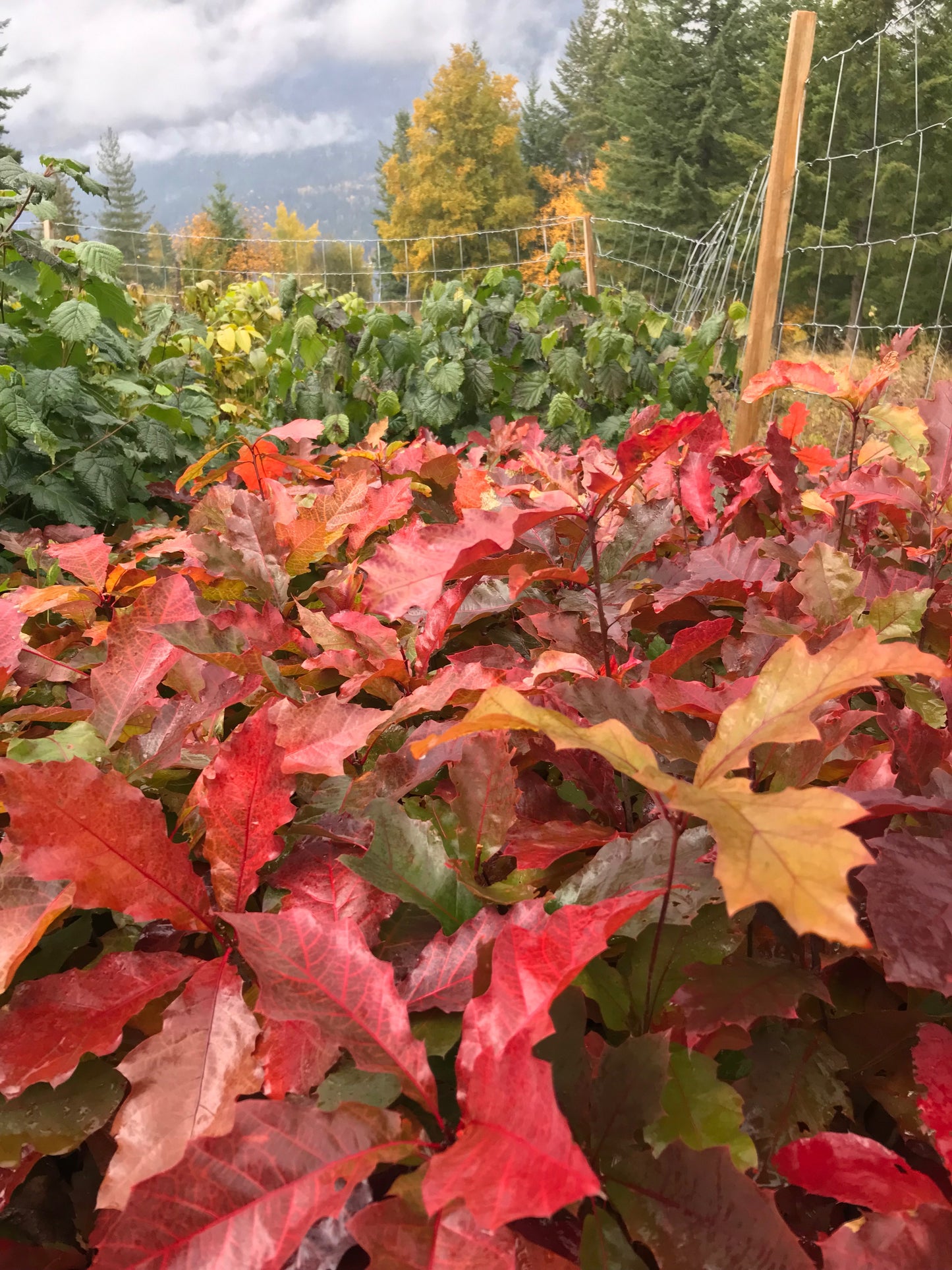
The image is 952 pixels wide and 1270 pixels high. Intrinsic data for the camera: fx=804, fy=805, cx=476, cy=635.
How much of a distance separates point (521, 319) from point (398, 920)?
451 cm

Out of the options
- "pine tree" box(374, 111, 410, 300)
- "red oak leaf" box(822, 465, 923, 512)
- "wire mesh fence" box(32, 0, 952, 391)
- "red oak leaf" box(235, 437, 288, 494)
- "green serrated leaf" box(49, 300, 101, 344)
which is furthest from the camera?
"pine tree" box(374, 111, 410, 300)

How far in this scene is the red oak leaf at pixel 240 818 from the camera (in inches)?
20.3

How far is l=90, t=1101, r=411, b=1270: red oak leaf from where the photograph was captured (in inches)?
13.2

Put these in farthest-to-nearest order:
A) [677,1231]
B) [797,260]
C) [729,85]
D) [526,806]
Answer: [729,85] < [797,260] < [526,806] < [677,1231]

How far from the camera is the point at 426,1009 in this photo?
0.46 metres

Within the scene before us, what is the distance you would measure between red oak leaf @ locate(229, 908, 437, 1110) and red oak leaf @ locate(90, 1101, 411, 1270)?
0.02 m

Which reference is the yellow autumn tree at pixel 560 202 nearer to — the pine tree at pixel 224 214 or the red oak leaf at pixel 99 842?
the pine tree at pixel 224 214

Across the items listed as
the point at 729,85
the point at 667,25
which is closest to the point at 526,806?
the point at 729,85

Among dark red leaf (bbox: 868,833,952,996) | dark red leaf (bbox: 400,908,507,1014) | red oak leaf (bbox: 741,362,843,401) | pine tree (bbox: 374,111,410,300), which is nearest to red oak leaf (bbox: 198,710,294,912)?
dark red leaf (bbox: 400,908,507,1014)

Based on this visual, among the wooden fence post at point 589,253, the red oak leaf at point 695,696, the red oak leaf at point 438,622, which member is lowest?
the red oak leaf at point 438,622

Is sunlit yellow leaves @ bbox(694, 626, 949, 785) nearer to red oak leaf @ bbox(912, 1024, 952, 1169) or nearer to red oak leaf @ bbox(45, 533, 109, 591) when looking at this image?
red oak leaf @ bbox(912, 1024, 952, 1169)

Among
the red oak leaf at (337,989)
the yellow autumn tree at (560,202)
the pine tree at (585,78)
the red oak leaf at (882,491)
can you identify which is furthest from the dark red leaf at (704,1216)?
the pine tree at (585,78)

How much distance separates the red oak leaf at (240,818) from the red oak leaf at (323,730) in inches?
1.3

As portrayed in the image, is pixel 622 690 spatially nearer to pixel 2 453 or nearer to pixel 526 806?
pixel 526 806
